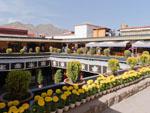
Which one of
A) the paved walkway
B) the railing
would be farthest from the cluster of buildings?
the paved walkway

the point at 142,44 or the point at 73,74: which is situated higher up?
the point at 142,44

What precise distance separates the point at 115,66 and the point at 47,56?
816 inches

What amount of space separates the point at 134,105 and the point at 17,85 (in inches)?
182

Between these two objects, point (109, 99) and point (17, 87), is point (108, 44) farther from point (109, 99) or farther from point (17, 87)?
point (17, 87)

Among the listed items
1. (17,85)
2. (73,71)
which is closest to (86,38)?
(73,71)

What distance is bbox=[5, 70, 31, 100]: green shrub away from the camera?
268 inches

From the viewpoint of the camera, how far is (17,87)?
268 inches

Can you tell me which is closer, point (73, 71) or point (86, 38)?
point (73, 71)

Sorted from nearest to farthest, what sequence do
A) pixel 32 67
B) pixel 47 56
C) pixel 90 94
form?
pixel 90 94 < pixel 32 67 < pixel 47 56

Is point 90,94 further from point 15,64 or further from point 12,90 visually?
point 15,64

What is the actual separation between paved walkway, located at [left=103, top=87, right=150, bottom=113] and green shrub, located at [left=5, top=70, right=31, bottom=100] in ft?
9.62

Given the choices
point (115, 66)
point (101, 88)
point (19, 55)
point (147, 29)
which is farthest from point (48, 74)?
point (101, 88)

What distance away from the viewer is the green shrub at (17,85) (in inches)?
268

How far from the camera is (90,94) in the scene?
7883 millimetres
